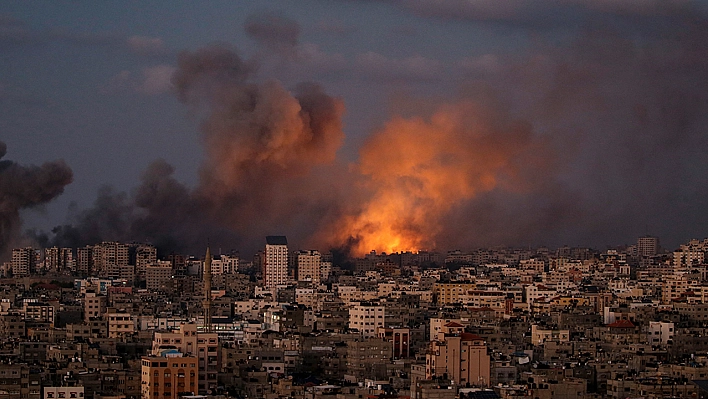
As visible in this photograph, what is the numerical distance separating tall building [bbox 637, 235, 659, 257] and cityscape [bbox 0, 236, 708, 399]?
1084 centimetres

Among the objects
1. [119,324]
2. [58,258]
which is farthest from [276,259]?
[119,324]

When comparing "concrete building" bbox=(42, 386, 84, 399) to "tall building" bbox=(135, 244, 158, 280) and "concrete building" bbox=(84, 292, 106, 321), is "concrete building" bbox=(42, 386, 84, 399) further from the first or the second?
"tall building" bbox=(135, 244, 158, 280)

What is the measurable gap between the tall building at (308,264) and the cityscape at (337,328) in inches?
4.3

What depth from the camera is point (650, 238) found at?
82.4 meters

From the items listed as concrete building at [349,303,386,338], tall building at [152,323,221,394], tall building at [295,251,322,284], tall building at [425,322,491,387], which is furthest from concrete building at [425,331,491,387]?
tall building at [295,251,322,284]

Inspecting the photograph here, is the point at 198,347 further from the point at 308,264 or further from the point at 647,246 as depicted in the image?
the point at 647,246

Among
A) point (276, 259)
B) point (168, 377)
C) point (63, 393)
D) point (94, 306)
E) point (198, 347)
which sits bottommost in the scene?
point (63, 393)

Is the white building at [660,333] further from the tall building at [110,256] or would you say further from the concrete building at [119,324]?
the tall building at [110,256]

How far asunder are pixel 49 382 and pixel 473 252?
55.0m

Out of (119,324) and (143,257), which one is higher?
(143,257)

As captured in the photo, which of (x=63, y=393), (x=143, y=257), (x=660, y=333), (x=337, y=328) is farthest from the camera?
(x=143, y=257)

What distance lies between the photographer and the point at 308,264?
67.0 meters

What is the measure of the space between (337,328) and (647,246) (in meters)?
45.8

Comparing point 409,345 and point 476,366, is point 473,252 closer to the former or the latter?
point 409,345
